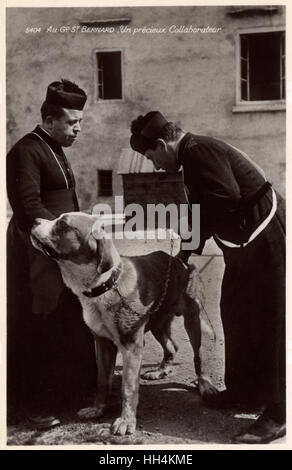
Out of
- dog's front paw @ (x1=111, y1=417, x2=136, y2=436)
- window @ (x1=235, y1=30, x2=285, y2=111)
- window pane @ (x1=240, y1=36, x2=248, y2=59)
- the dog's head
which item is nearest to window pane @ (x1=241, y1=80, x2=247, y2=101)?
window @ (x1=235, y1=30, x2=285, y2=111)

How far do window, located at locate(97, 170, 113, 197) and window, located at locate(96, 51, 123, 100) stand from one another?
606mm

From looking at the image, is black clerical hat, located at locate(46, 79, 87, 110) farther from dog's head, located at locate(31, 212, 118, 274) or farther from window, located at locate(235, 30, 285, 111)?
window, located at locate(235, 30, 285, 111)

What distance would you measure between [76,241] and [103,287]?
0.36m

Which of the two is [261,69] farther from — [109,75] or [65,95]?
[65,95]

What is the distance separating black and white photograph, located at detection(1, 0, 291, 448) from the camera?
385 cm

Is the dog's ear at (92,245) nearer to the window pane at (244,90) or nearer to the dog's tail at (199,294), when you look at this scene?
the dog's tail at (199,294)

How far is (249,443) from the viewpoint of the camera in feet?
13.3

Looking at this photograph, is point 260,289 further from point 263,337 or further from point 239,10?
point 239,10

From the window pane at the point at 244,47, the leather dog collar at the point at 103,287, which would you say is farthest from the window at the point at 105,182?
the window pane at the point at 244,47

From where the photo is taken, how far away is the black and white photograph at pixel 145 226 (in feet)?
12.6

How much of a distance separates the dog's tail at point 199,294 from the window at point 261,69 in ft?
4.71

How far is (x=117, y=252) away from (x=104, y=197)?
2.08 ft

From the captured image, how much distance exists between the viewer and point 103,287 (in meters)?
3.74
